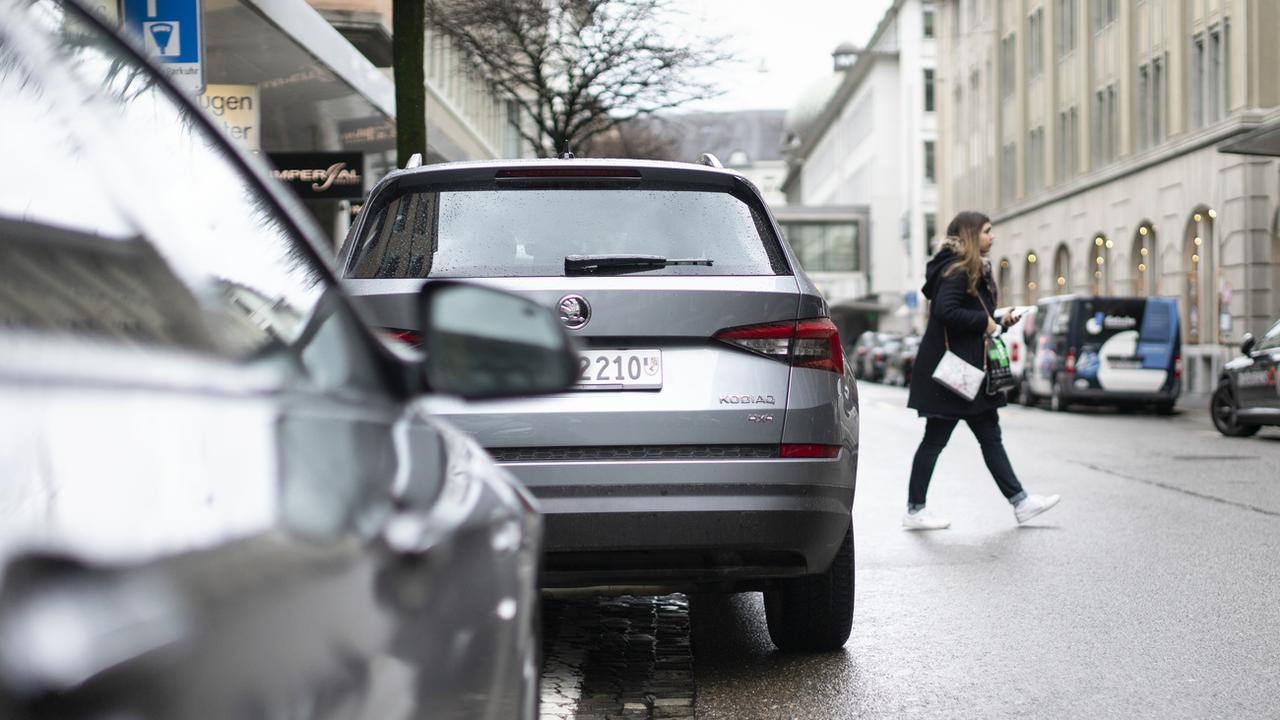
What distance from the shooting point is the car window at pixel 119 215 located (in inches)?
52.4

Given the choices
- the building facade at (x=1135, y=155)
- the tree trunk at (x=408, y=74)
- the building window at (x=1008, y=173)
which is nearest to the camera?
the tree trunk at (x=408, y=74)

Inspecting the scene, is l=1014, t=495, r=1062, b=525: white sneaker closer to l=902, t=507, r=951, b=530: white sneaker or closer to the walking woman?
the walking woman

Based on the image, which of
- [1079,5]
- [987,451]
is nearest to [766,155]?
[1079,5]

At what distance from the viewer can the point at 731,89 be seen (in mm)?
27578

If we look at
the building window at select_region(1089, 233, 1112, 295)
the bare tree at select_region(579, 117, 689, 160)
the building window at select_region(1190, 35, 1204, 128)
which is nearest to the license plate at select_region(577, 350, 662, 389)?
the building window at select_region(1190, 35, 1204, 128)

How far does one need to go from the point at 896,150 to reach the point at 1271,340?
6706cm

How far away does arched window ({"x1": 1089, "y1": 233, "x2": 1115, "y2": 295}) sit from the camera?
42906 mm

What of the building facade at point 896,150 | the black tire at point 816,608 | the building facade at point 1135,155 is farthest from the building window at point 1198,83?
the building facade at point 896,150

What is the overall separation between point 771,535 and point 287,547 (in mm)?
3456

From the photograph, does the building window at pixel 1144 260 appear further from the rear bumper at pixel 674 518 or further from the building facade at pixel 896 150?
the rear bumper at pixel 674 518

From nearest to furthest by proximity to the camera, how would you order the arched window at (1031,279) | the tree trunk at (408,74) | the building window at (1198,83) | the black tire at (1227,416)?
the tree trunk at (408,74) < the black tire at (1227,416) < the building window at (1198,83) < the arched window at (1031,279)

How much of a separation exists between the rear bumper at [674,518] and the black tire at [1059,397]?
75.6 feet

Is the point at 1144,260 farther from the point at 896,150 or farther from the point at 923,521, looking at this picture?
the point at 896,150

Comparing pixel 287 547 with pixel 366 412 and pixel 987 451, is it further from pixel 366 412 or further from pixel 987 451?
pixel 987 451
